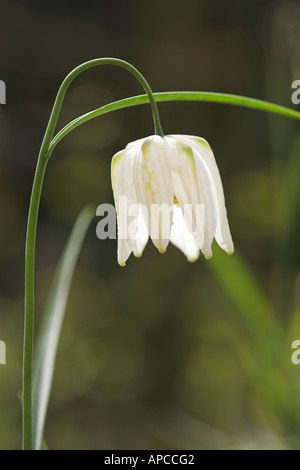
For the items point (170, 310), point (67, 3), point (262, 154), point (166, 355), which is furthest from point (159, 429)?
point (67, 3)

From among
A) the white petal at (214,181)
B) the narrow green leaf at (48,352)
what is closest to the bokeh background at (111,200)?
the narrow green leaf at (48,352)

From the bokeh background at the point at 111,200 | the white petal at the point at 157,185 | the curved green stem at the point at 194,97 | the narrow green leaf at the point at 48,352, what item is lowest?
the narrow green leaf at the point at 48,352

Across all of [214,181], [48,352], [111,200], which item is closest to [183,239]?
[214,181]

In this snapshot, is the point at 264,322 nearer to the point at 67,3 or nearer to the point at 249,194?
the point at 249,194

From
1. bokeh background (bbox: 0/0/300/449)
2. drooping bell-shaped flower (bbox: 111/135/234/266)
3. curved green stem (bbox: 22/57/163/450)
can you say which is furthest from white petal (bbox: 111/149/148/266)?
bokeh background (bbox: 0/0/300/449)

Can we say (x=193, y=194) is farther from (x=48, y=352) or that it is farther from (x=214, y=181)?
(x=48, y=352)

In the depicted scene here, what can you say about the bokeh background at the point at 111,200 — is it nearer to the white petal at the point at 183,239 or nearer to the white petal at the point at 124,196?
the white petal at the point at 183,239
